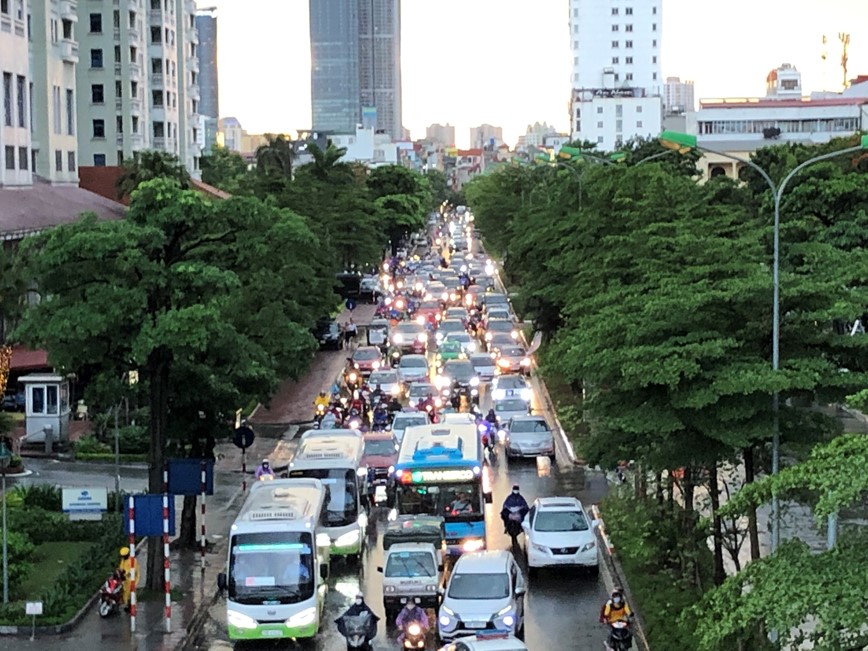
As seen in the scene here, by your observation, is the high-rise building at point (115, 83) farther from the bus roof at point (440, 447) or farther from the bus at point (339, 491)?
the bus at point (339, 491)

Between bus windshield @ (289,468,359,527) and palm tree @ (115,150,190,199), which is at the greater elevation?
palm tree @ (115,150,190,199)

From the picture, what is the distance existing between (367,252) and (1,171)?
1191 inches

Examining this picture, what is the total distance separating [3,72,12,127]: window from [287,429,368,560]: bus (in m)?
33.0

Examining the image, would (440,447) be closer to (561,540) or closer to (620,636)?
(561,540)

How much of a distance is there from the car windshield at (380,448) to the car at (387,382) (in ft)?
41.5

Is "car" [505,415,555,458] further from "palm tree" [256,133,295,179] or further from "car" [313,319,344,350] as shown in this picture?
"palm tree" [256,133,295,179]

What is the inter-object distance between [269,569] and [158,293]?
5252mm

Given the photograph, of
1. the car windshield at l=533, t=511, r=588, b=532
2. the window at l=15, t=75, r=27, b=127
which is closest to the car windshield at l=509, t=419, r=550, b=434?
the car windshield at l=533, t=511, r=588, b=532

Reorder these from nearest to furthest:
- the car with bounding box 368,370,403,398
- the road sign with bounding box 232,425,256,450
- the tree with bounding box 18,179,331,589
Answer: the tree with bounding box 18,179,331,589
the road sign with bounding box 232,425,256,450
the car with bounding box 368,370,403,398

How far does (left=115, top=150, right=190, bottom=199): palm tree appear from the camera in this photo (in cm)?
7064

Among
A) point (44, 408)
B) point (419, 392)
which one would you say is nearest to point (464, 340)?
point (419, 392)

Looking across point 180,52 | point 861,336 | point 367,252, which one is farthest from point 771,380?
point 180,52

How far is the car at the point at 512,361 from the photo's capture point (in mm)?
58719

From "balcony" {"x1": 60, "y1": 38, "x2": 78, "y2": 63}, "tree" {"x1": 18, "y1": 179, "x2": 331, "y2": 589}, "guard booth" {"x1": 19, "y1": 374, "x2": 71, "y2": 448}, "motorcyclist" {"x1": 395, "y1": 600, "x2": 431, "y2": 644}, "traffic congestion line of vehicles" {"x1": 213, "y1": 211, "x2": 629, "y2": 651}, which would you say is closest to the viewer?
"motorcyclist" {"x1": 395, "y1": 600, "x2": 431, "y2": 644}
